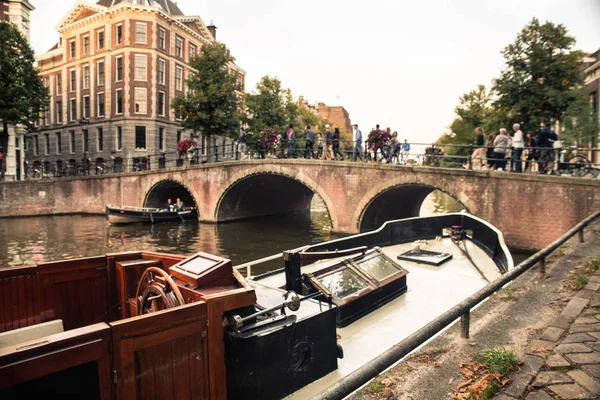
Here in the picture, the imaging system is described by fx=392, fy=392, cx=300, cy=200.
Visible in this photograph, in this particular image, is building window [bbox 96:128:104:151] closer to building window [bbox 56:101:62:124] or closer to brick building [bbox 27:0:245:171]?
brick building [bbox 27:0:245:171]

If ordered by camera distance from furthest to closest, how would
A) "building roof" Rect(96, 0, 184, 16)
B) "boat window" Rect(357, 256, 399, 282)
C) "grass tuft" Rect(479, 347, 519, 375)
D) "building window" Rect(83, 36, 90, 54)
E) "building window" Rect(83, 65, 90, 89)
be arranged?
"building window" Rect(83, 65, 90, 89) → "building window" Rect(83, 36, 90, 54) → "building roof" Rect(96, 0, 184, 16) → "boat window" Rect(357, 256, 399, 282) → "grass tuft" Rect(479, 347, 519, 375)

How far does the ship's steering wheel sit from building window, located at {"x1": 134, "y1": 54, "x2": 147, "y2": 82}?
117ft

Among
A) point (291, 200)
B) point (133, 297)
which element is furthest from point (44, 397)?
point (291, 200)

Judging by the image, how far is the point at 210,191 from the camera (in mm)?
22516

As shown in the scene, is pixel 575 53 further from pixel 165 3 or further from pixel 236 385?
pixel 165 3

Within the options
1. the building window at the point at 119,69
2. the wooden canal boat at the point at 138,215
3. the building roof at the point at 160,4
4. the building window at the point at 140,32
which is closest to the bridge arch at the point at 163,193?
the wooden canal boat at the point at 138,215

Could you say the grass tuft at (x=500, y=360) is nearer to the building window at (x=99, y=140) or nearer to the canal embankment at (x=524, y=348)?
the canal embankment at (x=524, y=348)

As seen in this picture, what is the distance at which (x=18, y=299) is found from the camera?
138 inches

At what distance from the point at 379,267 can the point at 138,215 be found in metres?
19.2

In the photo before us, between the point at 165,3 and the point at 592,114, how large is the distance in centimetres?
3826

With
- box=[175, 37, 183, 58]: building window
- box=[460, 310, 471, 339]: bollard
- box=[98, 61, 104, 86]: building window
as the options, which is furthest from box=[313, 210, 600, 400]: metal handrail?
box=[98, 61, 104, 86]: building window

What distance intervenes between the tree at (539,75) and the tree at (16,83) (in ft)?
96.6

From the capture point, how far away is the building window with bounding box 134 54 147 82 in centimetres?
3453

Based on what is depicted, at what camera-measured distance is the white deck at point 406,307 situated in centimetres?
389
